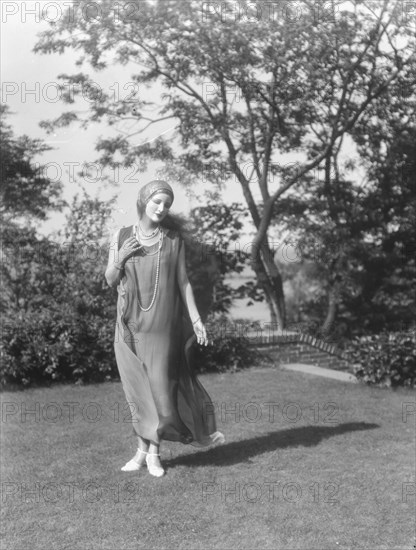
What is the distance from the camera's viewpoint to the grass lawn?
444 centimetres

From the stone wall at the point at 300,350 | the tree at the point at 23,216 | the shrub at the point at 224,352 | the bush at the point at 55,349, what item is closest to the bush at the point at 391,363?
the stone wall at the point at 300,350

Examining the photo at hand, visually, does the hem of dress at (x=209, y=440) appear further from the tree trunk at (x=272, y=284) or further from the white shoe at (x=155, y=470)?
the tree trunk at (x=272, y=284)

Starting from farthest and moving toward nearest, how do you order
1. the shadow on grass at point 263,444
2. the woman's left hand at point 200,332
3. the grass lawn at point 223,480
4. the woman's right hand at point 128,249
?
1. the shadow on grass at point 263,444
2. the woman's left hand at point 200,332
3. the woman's right hand at point 128,249
4. the grass lawn at point 223,480

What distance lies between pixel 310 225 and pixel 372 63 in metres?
2.80

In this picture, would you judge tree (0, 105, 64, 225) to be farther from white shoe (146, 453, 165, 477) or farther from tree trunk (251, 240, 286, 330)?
white shoe (146, 453, 165, 477)

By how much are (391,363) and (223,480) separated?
4.86 meters

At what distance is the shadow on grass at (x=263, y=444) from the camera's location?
5.94m

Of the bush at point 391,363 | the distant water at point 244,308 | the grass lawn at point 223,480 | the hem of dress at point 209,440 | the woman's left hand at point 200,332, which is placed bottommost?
the grass lawn at point 223,480

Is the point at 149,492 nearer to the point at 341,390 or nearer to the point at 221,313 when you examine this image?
the point at 341,390

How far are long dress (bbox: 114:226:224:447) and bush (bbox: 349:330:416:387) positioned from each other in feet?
16.2

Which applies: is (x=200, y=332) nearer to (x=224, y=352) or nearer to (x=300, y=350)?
(x=224, y=352)

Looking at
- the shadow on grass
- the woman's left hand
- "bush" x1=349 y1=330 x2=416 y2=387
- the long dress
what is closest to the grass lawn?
the shadow on grass

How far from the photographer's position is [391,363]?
9.72 metres

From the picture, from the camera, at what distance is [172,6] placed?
1083 cm
